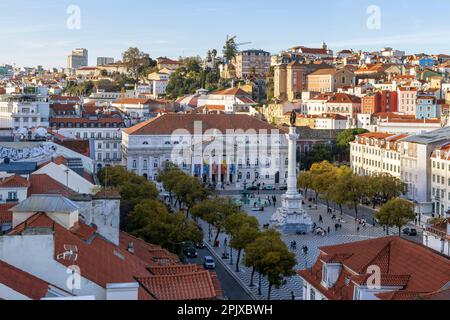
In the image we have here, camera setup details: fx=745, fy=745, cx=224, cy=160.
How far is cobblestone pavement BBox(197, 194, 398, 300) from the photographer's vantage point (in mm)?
19609

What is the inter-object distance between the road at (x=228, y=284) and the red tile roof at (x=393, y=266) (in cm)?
435

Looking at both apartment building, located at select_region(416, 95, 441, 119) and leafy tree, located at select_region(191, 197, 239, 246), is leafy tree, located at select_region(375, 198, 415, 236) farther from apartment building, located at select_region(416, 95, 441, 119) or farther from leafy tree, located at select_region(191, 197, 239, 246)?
apartment building, located at select_region(416, 95, 441, 119)

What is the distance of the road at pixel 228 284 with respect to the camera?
60.8 ft

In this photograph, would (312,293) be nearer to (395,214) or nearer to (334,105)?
(395,214)

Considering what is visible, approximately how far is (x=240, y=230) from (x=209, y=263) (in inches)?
70.8

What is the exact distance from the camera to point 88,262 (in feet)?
33.6

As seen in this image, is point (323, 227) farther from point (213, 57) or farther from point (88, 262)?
point (213, 57)

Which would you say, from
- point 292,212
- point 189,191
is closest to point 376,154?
point 292,212

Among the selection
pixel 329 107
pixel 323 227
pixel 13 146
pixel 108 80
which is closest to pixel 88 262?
pixel 13 146

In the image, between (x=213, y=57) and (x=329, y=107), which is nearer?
(x=329, y=107)

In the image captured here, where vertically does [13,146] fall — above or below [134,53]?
below
